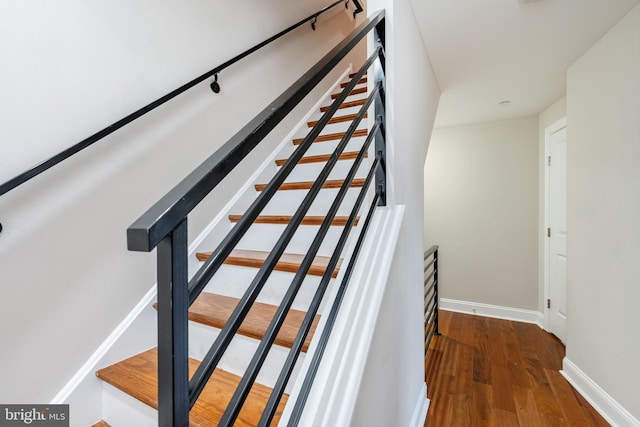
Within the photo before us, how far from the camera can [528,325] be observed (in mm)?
3283

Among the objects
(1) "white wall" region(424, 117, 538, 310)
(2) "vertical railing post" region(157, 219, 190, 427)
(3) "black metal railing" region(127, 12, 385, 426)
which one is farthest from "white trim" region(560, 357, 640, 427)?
(2) "vertical railing post" region(157, 219, 190, 427)

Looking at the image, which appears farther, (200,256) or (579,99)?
(579,99)

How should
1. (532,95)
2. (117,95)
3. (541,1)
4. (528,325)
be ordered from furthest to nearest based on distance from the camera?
(528,325) → (532,95) → (541,1) → (117,95)

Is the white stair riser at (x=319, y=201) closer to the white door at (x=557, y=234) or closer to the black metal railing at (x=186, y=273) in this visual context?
the black metal railing at (x=186, y=273)

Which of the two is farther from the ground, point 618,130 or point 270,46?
point 270,46

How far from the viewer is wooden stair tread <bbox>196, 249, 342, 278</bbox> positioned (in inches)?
47.1

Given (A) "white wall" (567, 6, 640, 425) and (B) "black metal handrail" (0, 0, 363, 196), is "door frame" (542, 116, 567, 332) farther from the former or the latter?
(B) "black metal handrail" (0, 0, 363, 196)

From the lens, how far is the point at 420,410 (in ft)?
5.69

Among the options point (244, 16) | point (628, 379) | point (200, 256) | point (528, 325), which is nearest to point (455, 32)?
point (244, 16)

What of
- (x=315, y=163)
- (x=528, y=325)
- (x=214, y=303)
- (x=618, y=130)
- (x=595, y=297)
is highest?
(x=618, y=130)

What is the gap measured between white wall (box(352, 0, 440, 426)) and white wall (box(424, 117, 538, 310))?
210cm

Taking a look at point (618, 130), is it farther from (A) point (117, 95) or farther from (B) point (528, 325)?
(A) point (117, 95)

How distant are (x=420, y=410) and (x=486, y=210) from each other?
2.62 m

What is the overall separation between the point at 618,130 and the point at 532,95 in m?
1.23
